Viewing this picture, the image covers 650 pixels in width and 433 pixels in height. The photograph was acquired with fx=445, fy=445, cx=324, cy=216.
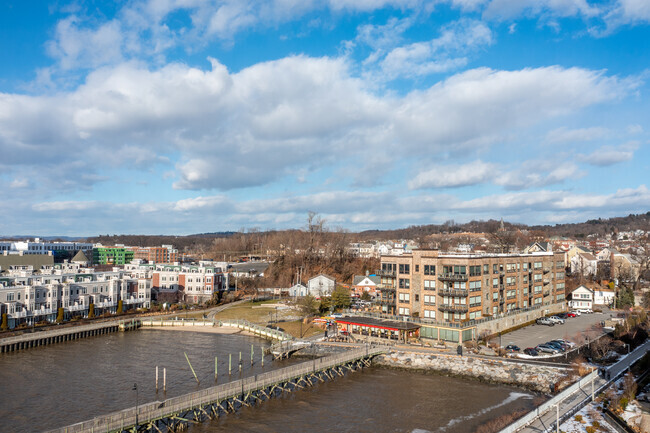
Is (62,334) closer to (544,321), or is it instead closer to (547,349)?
(547,349)

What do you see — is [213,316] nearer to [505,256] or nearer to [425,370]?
[425,370]

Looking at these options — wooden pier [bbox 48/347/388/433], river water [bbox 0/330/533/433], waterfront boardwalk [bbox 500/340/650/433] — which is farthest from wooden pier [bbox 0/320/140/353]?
waterfront boardwalk [bbox 500/340/650/433]

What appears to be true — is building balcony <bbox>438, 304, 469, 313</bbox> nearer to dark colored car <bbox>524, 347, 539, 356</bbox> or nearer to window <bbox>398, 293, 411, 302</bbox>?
window <bbox>398, 293, 411, 302</bbox>

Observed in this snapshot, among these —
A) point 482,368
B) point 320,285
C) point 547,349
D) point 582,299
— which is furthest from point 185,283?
point 582,299

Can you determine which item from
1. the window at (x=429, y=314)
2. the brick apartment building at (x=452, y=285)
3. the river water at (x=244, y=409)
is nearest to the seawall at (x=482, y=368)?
the river water at (x=244, y=409)

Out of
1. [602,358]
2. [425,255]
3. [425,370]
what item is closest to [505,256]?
[425,255]

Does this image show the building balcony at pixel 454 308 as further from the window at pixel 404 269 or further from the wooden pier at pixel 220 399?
the wooden pier at pixel 220 399
